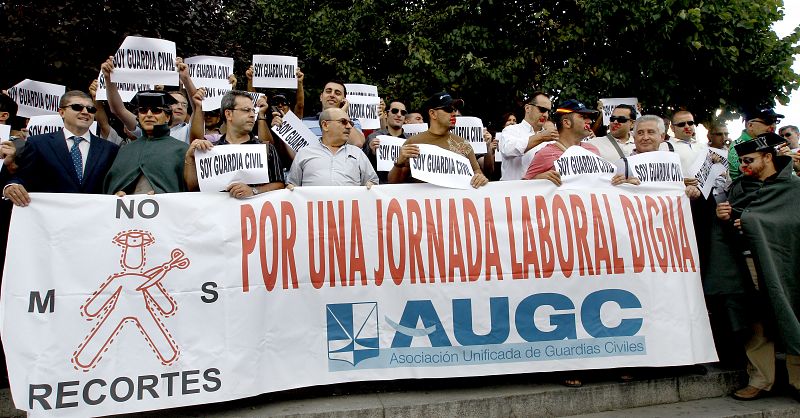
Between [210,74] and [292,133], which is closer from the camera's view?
[292,133]

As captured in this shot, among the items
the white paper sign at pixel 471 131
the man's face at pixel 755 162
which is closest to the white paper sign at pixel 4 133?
the white paper sign at pixel 471 131

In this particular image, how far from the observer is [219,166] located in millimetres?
4645

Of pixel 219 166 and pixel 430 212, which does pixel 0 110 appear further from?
pixel 430 212

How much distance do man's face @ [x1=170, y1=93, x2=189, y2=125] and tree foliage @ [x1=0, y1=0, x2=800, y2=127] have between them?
13.7 feet

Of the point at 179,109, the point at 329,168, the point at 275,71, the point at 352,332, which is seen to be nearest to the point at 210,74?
the point at 275,71

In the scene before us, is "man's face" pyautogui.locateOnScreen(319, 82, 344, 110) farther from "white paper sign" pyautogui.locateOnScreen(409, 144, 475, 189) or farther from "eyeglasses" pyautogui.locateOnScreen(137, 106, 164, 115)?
"eyeglasses" pyautogui.locateOnScreen(137, 106, 164, 115)

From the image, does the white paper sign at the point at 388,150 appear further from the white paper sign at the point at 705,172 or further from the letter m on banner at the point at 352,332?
the white paper sign at the point at 705,172

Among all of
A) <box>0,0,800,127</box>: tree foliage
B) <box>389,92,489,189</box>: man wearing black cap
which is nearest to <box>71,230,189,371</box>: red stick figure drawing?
<box>389,92,489,189</box>: man wearing black cap

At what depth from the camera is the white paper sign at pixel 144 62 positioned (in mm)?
6094

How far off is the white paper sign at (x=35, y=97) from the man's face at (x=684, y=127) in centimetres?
615

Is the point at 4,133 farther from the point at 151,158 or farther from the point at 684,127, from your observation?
the point at 684,127

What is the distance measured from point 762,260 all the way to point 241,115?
406 cm

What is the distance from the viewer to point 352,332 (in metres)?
4.57

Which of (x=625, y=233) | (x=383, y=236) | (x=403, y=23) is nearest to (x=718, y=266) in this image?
(x=625, y=233)
